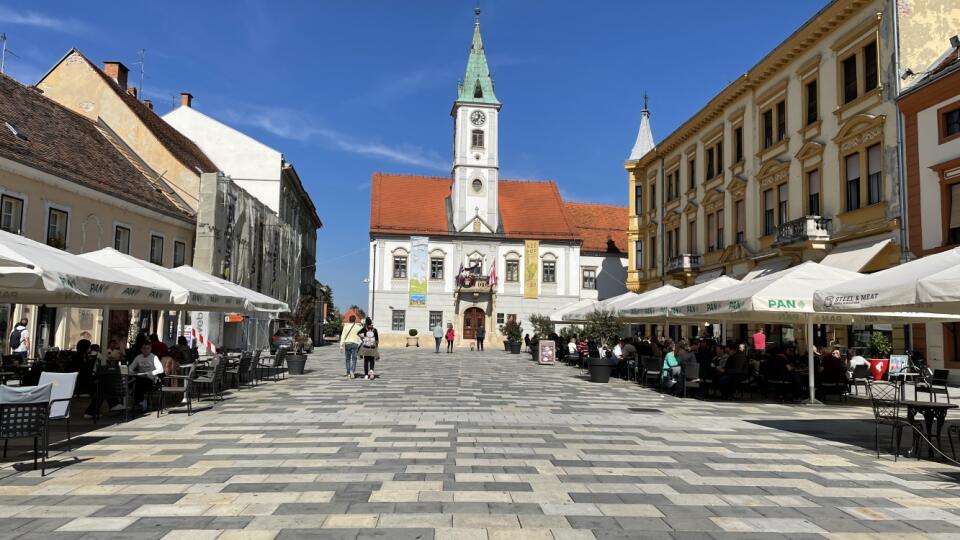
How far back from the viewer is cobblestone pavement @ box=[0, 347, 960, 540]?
545 cm

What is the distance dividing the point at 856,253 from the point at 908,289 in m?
15.0

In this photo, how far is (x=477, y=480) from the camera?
7.04 meters

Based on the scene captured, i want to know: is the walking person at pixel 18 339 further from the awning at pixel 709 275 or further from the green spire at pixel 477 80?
the green spire at pixel 477 80

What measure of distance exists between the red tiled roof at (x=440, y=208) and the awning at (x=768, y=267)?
2639cm

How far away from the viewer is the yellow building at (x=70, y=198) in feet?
63.0

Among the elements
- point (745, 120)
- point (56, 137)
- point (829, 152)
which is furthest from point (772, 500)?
point (745, 120)

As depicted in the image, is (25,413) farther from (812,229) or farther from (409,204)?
(409,204)

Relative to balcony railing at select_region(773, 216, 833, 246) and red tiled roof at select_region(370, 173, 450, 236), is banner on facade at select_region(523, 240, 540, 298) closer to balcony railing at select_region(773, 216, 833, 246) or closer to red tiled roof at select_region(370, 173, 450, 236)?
red tiled roof at select_region(370, 173, 450, 236)

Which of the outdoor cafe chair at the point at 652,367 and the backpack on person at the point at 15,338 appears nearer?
the outdoor cafe chair at the point at 652,367

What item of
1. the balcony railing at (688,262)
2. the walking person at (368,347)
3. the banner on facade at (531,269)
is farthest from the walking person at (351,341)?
the banner on facade at (531,269)

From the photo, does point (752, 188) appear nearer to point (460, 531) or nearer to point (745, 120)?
point (745, 120)

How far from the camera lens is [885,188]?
2108cm

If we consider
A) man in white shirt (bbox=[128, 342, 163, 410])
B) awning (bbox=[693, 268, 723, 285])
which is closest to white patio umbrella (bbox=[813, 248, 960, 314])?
man in white shirt (bbox=[128, 342, 163, 410])

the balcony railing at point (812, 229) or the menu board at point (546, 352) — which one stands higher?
the balcony railing at point (812, 229)
